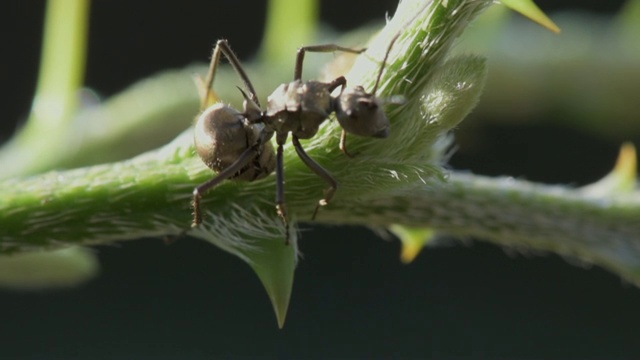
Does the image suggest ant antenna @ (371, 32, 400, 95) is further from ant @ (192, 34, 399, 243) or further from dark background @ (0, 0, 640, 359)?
dark background @ (0, 0, 640, 359)

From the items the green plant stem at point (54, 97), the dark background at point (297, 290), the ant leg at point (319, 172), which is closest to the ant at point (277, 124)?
the ant leg at point (319, 172)

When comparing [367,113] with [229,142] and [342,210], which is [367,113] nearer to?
[342,210]

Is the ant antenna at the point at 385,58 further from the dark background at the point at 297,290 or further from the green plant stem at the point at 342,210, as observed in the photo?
the dark background at the point at 297,290

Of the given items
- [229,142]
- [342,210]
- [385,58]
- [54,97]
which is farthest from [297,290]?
[385,58]

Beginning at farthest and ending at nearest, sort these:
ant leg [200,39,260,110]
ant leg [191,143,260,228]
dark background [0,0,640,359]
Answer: dark background [0,0,640,359]
ant leg [200,39,260,110]
ant leg [191,143,260,228]

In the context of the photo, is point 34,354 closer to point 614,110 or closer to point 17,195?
point 614,110

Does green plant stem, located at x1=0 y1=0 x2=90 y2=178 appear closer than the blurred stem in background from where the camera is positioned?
No

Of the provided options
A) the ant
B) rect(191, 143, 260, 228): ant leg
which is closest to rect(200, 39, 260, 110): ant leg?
the ant
